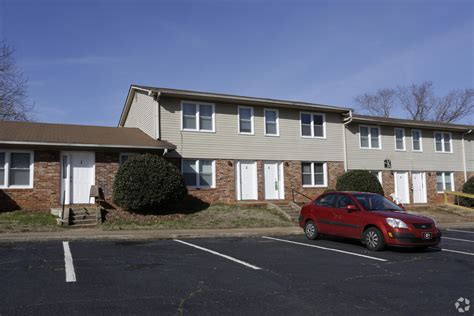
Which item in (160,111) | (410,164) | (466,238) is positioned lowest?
(466,238)

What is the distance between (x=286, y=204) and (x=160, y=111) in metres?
7.26

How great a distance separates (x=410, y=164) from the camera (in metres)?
26.8

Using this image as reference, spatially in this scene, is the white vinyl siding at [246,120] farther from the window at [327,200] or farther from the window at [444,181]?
the window at [444,181]

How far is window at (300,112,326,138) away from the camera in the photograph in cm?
2331

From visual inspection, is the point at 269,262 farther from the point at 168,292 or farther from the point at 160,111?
the point at 160,111

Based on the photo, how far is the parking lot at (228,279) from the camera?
562 centimetres

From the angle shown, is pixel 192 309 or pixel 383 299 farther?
pixel 383 299

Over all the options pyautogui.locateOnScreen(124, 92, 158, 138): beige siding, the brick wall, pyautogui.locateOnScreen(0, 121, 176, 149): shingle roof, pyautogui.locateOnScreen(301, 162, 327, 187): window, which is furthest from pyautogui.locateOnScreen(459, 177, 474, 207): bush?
the brick wall

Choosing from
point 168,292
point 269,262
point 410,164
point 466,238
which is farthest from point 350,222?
point 410,164

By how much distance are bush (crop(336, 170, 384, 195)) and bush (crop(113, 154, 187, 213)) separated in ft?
28.7

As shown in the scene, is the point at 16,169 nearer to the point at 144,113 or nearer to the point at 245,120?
the point at 144,113

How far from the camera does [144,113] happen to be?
70.2ft

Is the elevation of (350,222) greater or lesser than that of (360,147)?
lesser

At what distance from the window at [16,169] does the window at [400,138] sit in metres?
20.1
